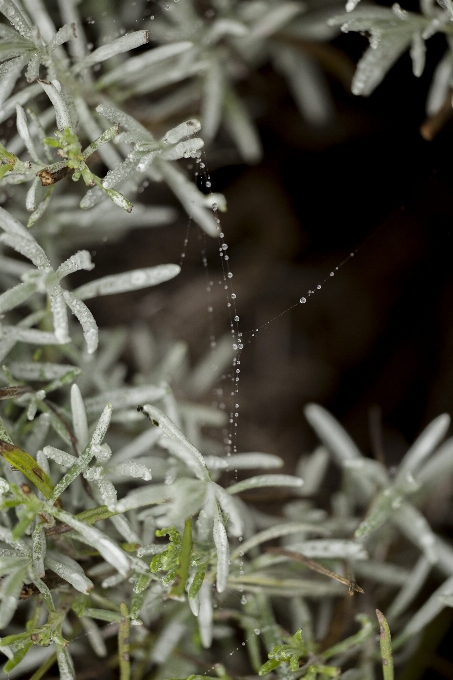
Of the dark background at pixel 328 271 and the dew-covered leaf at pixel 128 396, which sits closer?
the dew-covered leaf at pixel 128 396

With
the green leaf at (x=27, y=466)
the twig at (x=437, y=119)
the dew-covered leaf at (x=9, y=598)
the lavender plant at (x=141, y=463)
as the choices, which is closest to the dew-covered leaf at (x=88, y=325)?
the lavender plant at (x=141, y=463)

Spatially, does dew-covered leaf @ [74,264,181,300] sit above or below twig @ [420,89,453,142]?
below

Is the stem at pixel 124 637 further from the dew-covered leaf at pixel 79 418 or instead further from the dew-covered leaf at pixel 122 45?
the dew-covered leaf at pixel 122 45

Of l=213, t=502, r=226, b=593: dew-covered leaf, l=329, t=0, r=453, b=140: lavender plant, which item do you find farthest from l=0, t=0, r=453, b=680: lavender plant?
l=329, t=0, r=453, b=140: lavender plant

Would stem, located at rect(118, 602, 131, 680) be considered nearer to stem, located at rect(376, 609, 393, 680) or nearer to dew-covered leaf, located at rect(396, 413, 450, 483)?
stem, located at rect(376, 609, 393, 680)

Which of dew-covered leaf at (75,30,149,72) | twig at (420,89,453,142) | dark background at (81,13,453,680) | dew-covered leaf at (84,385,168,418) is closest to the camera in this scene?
dew-covered leaf at (75,30,149,72)

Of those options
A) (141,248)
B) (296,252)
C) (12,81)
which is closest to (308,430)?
(296,252)

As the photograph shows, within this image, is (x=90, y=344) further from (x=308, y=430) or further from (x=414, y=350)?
(x=414, y=350)

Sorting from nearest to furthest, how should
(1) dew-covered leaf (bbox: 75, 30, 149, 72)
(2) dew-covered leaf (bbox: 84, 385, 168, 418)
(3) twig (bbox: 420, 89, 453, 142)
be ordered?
(1) dew-covered leaf (bbox: 75, 30, 149, 72)
(2) dew-covered leaf (bbox: 84, 385, 168, 418)
(3) twig (bbox: 420, 89, 453, 142)

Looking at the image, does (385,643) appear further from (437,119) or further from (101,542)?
(437,119)
